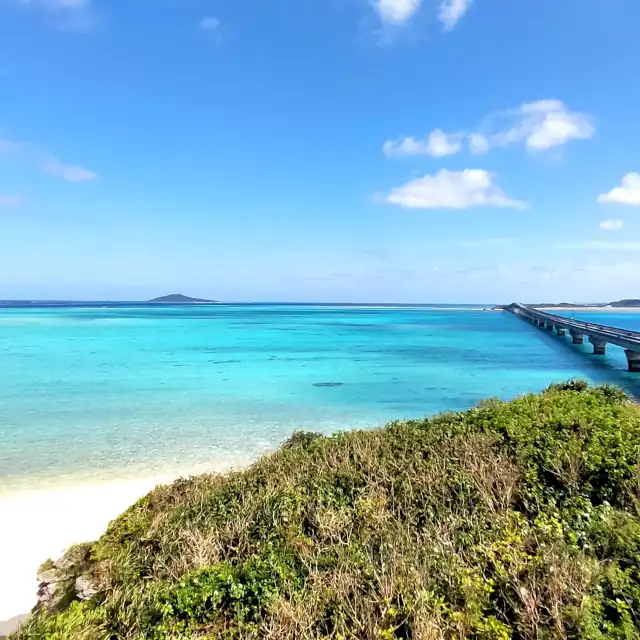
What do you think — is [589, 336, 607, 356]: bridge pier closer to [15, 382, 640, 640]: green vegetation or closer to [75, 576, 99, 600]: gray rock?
[15, 382, 640, 640]: green vegetation

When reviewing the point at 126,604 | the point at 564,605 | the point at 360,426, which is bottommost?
the point at 360,426

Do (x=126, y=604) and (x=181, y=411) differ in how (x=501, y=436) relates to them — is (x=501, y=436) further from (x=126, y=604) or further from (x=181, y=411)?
(x=181, y=411)

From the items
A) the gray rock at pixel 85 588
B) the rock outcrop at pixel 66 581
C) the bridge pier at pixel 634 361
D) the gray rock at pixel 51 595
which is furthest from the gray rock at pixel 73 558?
the bridge pier at pixel 634 361

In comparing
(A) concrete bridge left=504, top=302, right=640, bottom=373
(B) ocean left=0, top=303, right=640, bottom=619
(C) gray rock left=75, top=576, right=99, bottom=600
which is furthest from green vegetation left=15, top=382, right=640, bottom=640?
(A) concrete bridge left=504, top=302, right=640, bottom=373

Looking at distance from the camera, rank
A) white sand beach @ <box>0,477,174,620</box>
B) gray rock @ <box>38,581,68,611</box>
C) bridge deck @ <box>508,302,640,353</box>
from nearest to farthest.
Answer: gray rock @ <box>38,581,68,611</box>
white sand beach @ <box>0,477,174,620</box>
bridge deck @ <box>508,302,640,353</box>

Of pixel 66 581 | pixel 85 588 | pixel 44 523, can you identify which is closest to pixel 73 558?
pixel 66 581

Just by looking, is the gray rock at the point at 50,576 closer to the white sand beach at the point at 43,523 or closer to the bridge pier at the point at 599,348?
the white sand beach at the point at 43,523

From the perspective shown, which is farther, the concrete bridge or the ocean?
the concrete bridge

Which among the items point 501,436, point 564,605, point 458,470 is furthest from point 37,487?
point 564,605
